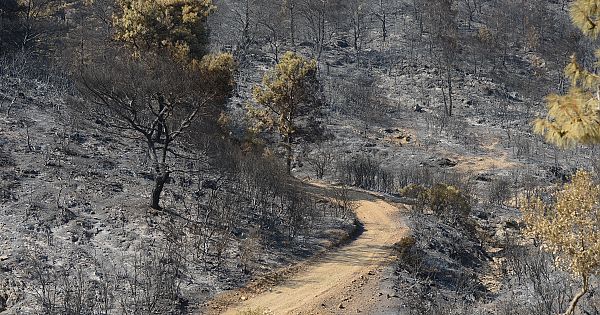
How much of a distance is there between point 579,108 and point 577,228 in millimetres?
1938

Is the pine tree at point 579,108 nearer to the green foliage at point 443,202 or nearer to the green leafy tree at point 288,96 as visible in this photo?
the green foliage at point 443,202

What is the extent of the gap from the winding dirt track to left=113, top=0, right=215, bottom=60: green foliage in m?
10.2

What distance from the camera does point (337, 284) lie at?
1201cm

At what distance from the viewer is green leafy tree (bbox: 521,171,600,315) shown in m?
7.07

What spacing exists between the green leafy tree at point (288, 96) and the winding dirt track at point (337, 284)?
8.09 meters

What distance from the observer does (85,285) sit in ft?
33.9

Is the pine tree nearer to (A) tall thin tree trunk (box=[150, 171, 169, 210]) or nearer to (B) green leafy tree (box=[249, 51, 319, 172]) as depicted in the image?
(A) tall thin tree trunk (box=[150, 171, 169, 210])

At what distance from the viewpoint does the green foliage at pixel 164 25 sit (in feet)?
70.0

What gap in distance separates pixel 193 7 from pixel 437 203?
476 inches

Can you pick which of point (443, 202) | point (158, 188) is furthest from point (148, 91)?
point (443, 202)

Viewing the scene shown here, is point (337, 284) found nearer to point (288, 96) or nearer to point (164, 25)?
point (288, 96)

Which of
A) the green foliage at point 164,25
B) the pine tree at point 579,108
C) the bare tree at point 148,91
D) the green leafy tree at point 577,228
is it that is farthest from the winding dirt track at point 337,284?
the green foliage at point 164,25

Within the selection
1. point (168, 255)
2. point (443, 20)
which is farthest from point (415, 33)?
point (168, 255)

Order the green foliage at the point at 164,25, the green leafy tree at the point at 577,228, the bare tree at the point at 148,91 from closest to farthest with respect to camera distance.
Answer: the green leafy tree at the point at 577,228
the bare tree at the point at 148,91
the green foliage at the point at 164,25
